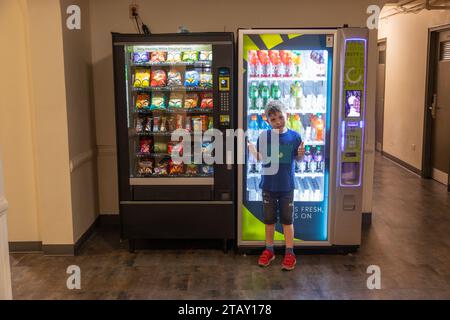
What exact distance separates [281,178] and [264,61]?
1.08 metres

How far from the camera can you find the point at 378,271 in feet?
14.1

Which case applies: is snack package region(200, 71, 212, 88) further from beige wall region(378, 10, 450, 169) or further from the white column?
beige wall region(378, 10, 450, 169)

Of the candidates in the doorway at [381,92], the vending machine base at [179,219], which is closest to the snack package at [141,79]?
the vending machine base at [179,219]

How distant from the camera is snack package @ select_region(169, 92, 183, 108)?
4.70m

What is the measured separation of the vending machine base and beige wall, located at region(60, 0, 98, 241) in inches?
19.8

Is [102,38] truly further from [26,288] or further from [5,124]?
[26,288]

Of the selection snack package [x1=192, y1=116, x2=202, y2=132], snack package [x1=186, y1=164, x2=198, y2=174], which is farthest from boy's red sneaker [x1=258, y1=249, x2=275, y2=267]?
snack package [x1=192, y1=116, x2=202, y2=132]

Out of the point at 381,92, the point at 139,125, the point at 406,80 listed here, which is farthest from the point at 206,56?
the point at 381,92

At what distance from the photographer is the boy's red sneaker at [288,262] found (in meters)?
4.33

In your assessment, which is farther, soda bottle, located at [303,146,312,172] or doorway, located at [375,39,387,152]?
doorway, located at [375,39,387,152]

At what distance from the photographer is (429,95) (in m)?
7.75

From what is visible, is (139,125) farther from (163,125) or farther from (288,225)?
(288,225)
